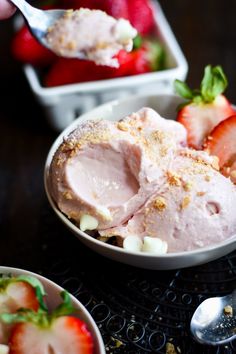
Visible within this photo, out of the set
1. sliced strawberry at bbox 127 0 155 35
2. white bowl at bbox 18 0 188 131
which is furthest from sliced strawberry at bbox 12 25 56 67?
sliced strawberry at bbox 127 0 155 35

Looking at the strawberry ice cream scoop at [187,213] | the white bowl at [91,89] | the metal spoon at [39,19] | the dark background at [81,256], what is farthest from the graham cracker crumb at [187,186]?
the white bowl at [91,89]

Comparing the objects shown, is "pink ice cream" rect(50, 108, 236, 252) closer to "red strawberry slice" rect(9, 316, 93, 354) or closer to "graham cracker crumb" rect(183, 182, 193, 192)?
"graham cracker crumb" rect(183, 182, 193, 192)

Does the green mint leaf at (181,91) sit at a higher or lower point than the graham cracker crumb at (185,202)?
higher

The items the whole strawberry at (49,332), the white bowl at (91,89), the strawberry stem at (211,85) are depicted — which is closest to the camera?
the whole strawberry at (49,332)

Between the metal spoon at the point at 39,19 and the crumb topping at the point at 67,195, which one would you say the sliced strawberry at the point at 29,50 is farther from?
the crumb topping at the point at 67,195

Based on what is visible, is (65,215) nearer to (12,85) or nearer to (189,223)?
(189,223)

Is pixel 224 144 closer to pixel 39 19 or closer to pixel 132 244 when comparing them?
pixel 132 244

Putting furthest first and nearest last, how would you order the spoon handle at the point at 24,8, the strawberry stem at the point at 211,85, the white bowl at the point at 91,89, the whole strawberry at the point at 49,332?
1. the white bowl at the point at 91,89
2. the strawberry stem at the point at 211,85
3. the spoon handle at the point at 24,8
4. the whole strawberry at the point at 49,332
